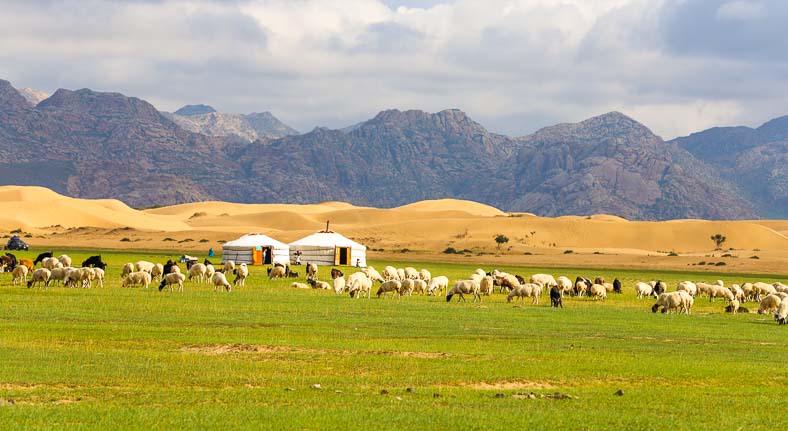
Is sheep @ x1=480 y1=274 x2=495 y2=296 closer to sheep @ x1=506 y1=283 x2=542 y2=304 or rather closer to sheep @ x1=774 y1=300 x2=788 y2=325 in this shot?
sheep @ x1=506 y1=283 x2=542 y2=304

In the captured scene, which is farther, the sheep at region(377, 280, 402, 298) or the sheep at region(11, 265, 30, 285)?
the sheep at region(11, 265, 30, 285)

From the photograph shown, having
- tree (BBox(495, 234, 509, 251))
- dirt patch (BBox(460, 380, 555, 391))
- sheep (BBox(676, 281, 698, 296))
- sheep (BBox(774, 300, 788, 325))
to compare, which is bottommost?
dirt patch (BBox(460, 380, 555, 391))

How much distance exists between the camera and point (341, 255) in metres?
78.8

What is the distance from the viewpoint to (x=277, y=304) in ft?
127

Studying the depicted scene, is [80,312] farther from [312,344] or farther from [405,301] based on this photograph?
[405,301]

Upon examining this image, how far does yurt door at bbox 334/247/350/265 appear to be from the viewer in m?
78.4

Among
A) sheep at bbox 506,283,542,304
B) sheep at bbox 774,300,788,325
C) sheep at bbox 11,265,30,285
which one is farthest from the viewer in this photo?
sheep at bbox 11,265,30,285

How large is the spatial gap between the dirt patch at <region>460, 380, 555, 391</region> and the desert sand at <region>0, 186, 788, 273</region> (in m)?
78.3

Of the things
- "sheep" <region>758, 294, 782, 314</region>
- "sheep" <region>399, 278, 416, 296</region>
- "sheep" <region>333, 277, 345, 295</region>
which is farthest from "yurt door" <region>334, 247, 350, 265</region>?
"sheep" <region>758, 294, 782, 314</region>

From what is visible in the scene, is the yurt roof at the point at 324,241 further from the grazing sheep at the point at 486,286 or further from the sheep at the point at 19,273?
the sheep at the point at 19,273

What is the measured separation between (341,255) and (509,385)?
5873cm

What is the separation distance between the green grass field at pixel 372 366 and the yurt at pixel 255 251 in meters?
36.4

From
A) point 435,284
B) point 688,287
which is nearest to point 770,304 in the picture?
point 688,287

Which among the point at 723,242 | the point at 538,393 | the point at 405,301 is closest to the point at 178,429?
the point at 538,393
